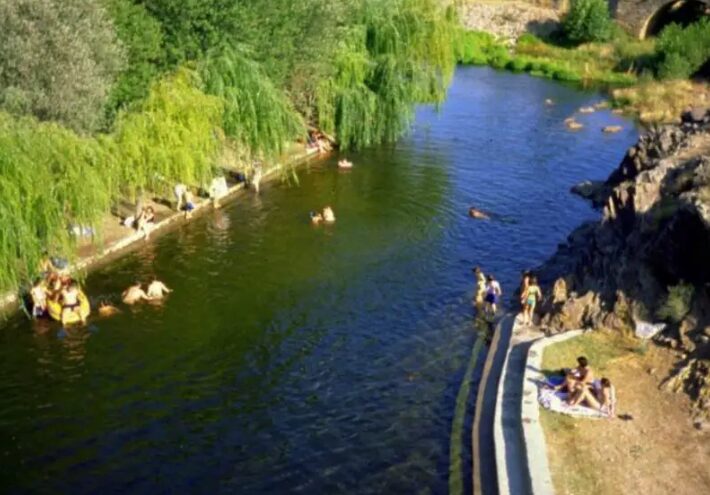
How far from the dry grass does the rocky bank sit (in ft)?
104

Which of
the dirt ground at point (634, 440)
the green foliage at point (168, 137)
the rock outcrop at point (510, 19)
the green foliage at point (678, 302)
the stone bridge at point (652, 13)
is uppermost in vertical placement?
the stone bridge at point (652, 13)

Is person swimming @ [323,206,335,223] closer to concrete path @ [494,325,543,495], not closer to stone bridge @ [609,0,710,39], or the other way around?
concrete path @ [494,325,543,495]

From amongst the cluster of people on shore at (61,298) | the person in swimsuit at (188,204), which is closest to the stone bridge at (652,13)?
the person in swimsuit at (188,204)

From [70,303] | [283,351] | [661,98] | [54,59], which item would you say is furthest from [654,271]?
[661,98]

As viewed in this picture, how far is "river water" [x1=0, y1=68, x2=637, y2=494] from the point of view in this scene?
18.4 metres

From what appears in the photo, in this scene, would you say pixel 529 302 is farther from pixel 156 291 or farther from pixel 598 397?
pixel 156 291

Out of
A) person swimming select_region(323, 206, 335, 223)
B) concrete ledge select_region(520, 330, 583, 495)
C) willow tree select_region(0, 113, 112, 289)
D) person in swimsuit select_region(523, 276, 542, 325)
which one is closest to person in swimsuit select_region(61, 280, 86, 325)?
willow tree select_region(0, 113, 112, 289)

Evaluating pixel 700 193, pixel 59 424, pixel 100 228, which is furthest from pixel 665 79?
pixel 59 424

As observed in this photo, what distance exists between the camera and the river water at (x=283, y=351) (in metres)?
18.4

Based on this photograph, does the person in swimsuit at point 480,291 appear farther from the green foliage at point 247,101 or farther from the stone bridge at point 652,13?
the stone bridge at point 652,13

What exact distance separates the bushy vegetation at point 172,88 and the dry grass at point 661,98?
62.7 feet

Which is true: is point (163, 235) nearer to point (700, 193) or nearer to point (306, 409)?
point (306, 409)

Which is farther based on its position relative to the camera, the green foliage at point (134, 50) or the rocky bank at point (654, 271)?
the green foliage at point (134, 50)

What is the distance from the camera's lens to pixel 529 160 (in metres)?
45.3
